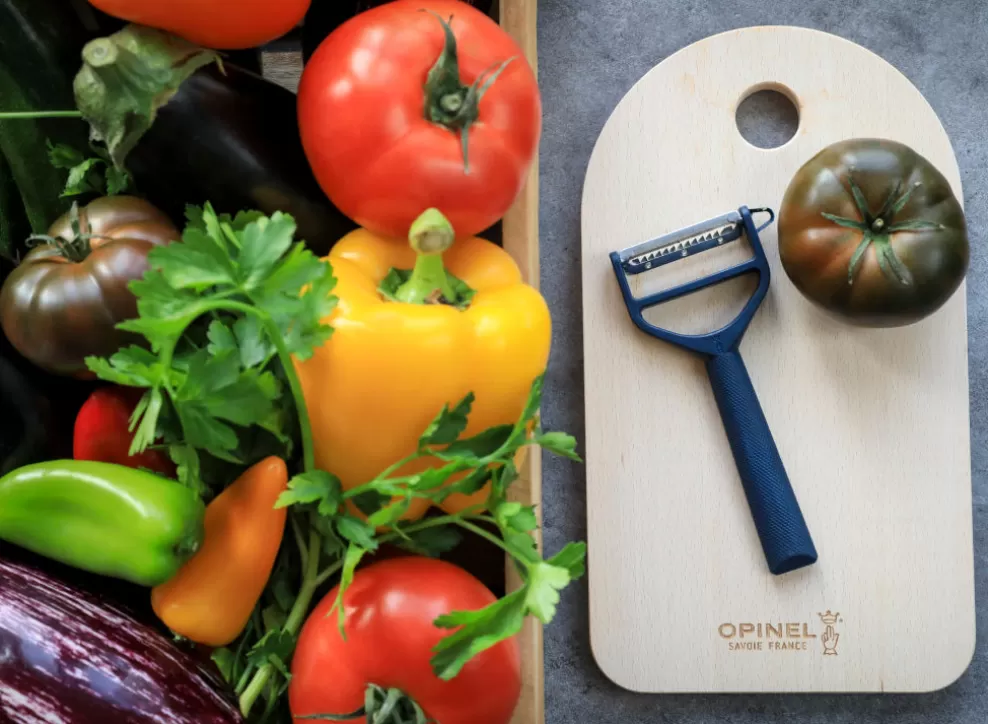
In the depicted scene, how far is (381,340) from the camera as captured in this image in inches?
23.9

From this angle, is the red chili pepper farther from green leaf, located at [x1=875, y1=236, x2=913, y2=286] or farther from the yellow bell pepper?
green leaf, located at [x1=875, y1=236, x2=913, y2=286]

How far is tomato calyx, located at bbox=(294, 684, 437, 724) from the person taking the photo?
58 centimetres

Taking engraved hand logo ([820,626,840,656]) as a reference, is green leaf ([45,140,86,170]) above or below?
above

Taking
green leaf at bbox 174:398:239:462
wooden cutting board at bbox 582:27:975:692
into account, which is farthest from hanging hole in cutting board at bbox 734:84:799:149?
green leaf at bbox 174:398:239:462

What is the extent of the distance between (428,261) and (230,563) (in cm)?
23

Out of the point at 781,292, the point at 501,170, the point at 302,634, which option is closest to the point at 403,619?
the point at 302,634

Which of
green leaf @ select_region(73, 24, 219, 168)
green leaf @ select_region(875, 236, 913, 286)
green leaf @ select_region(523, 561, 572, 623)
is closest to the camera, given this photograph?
green leaf @ select_region(523, 561, 572, 623)

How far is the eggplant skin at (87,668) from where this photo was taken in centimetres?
60

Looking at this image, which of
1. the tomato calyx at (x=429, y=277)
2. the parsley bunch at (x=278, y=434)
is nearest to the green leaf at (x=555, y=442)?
the parsley bunch at (x=278, y=434)

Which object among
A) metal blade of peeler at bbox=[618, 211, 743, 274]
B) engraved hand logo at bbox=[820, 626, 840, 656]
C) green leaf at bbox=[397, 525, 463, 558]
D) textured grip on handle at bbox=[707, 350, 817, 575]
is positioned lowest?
engraved hand logo at bbox=[820, 626, 840, 656]

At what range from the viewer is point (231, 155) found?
0.69 m

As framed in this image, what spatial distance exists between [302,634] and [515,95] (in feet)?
1.26

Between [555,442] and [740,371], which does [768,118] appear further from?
[555,442]

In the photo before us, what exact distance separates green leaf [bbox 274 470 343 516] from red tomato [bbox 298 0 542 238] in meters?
0.18
